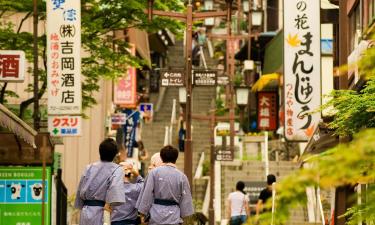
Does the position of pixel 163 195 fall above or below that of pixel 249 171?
above

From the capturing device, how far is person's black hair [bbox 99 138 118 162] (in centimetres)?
1309

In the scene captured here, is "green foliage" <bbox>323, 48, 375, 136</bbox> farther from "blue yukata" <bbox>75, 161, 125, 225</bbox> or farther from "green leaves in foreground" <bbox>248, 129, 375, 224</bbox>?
"green leaves in foreground" <bbox>248, 129, 375, 224</bbox>

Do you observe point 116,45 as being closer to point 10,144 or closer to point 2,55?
point 2,55

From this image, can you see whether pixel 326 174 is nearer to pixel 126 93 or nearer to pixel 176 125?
pixel 126 93

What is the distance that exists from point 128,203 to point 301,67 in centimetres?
1218

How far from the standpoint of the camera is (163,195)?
1335 cm

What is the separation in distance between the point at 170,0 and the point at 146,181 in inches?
569

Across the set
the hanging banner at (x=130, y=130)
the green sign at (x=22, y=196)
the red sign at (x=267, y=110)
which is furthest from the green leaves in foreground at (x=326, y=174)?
the red sign at (x=267, y=110)

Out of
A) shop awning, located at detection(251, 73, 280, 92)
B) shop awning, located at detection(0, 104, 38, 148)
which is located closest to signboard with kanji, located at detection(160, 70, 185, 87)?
shop awning, located at detection(0, 104, 38, 148)

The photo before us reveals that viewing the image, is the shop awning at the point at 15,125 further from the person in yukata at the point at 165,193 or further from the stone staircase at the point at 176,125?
the stone staircase at the point at 176,125

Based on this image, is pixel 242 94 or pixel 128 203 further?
pixel 242 94

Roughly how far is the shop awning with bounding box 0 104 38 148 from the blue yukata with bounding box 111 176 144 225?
1.36 m

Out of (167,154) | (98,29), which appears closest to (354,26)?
(98,29)

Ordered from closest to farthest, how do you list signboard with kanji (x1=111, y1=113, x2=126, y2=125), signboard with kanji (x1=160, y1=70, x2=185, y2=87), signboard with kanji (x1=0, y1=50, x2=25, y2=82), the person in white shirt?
signboard with kanji (x1=0, y1=50, x2=25, y2=82)
the person in white shirt
signboard with kanji (x1=160, y1=70, x2=185, y2=87)
signboard with kanji (x1=111, y1=113, x2=126, y2=125)
